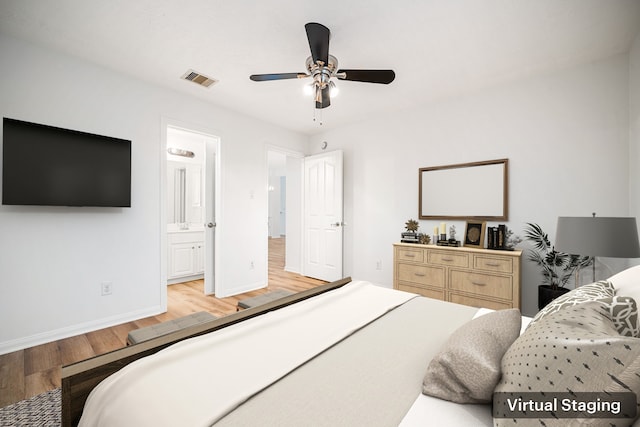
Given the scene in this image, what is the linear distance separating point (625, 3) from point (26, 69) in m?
4.62

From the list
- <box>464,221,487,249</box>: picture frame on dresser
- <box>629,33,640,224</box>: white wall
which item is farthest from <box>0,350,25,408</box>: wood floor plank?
<box>629,33,640,224</box>: white wall

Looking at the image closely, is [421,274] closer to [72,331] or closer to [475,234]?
[475,234]

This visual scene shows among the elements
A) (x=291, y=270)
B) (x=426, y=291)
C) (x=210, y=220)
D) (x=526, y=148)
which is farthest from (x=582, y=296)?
(x=291, y=270)

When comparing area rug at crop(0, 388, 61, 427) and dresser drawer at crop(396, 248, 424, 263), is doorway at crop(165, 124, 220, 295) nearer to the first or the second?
area rug at crop(0, 388, 61, 427)

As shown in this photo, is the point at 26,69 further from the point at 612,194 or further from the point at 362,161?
the point at 612,194

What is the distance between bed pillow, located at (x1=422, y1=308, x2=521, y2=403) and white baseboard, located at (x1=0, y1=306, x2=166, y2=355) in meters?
3.11

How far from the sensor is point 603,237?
1.78 meters

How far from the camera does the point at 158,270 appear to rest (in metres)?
3.07

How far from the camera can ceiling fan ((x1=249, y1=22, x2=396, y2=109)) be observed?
75.5 inches

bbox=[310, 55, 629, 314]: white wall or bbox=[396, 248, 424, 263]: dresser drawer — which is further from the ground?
bbox=[310, 55, 629, 314]: white wall

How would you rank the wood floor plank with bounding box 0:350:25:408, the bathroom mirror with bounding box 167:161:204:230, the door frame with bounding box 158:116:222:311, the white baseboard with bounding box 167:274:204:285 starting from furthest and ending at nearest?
the bathroom mirror with bounding box 167:161:204:230 → the white baseboard with bounding box 167:274:204:285 → the door frame with bounding box 158:116:222:311 → the wood floor plank with bounding box 0:350:25:408

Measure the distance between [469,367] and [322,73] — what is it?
210 cm

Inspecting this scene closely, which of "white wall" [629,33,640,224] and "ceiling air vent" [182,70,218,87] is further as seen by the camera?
"ceiling air vent" [182,70,218,87]

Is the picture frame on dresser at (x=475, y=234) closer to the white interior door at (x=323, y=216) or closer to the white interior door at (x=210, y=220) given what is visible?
the white interior door at (x=323, y=216)
